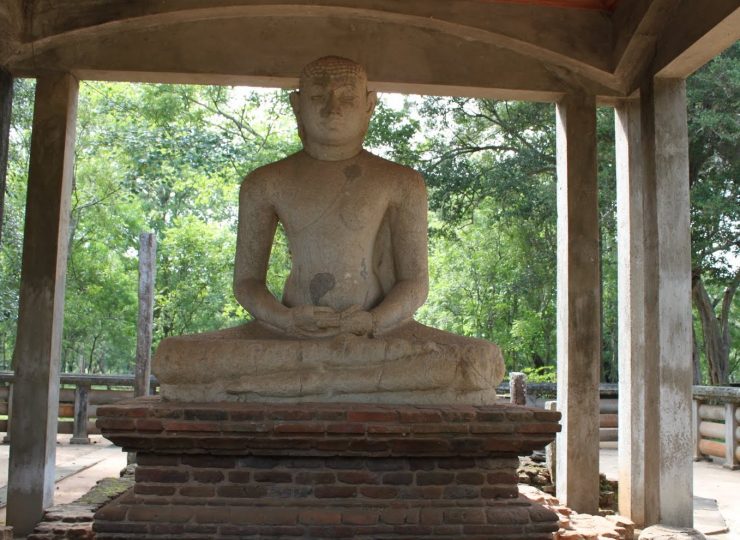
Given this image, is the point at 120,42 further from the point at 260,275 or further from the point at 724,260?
the point at 724,260

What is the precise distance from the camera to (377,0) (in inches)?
277

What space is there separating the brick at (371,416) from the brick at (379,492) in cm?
37

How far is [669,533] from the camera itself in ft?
20.6

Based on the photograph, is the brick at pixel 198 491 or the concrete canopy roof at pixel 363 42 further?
the concrete canopy roof at pixel 363 42

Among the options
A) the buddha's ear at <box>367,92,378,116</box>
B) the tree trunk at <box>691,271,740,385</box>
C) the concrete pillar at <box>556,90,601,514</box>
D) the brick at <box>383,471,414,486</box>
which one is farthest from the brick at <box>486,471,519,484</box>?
the tree trunk at <box>691,271,740,385</box>

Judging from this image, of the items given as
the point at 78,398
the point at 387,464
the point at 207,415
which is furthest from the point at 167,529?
the point at 78,398

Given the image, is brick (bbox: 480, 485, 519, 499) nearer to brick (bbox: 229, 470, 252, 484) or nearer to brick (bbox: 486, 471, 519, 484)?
brick (bbox: 486, 471, 519, 484)

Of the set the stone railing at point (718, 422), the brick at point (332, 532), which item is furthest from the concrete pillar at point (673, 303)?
the stone railing at point (718, 422)

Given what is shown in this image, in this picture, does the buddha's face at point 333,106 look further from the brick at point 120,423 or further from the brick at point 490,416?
the brick at point 120,423

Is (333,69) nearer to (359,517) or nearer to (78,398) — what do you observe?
(359,517)

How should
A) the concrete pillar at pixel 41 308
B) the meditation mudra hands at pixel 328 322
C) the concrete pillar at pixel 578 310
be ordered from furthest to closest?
the concrete pillar at pixel 578 310
the concrete pillar at pixel 41 308
the meditation mudra hands at pixel 328 322

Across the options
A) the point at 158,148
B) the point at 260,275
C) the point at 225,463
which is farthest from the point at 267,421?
the point at 158,148

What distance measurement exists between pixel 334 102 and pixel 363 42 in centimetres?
255

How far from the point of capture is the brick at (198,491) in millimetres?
4043
